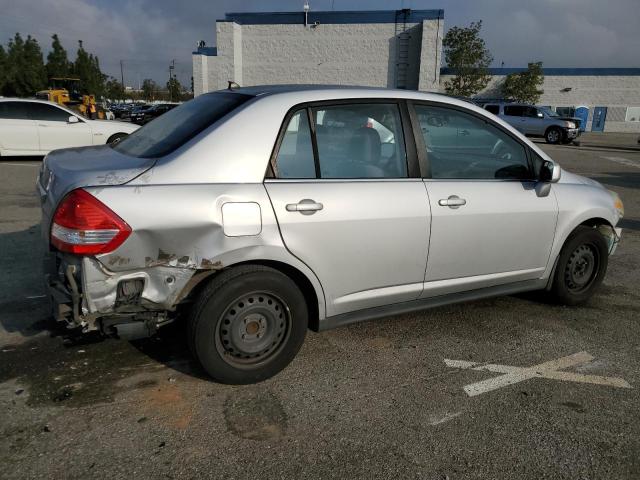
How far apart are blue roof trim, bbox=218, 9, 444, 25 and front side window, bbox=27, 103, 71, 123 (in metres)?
25.2

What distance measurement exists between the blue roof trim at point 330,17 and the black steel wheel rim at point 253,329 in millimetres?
34740

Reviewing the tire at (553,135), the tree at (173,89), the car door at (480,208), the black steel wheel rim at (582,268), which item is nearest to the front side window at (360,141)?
the car door at (480,208)

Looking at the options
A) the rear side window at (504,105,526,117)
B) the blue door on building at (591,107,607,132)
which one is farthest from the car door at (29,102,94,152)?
the blue door on building at (591,107,607,132)

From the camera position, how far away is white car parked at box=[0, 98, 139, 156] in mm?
11898

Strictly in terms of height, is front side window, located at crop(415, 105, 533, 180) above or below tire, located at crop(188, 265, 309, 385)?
above

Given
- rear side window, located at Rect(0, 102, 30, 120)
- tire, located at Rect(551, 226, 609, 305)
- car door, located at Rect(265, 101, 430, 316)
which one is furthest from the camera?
rear side window, located at Rect(0, 102, 30, 120)

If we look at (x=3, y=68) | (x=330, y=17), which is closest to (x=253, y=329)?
(x=330, y=17)

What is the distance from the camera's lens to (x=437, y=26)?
3284 centimetres

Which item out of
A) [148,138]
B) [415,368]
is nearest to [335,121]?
[148,138]

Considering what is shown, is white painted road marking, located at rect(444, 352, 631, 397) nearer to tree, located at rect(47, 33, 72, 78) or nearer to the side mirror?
the side mirror

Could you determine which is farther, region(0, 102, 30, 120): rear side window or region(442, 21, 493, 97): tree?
region(442, 21, 493, 97): tree

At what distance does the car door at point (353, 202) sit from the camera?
9.39ft

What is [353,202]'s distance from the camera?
2.99 metres

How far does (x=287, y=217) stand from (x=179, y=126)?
0.95m
